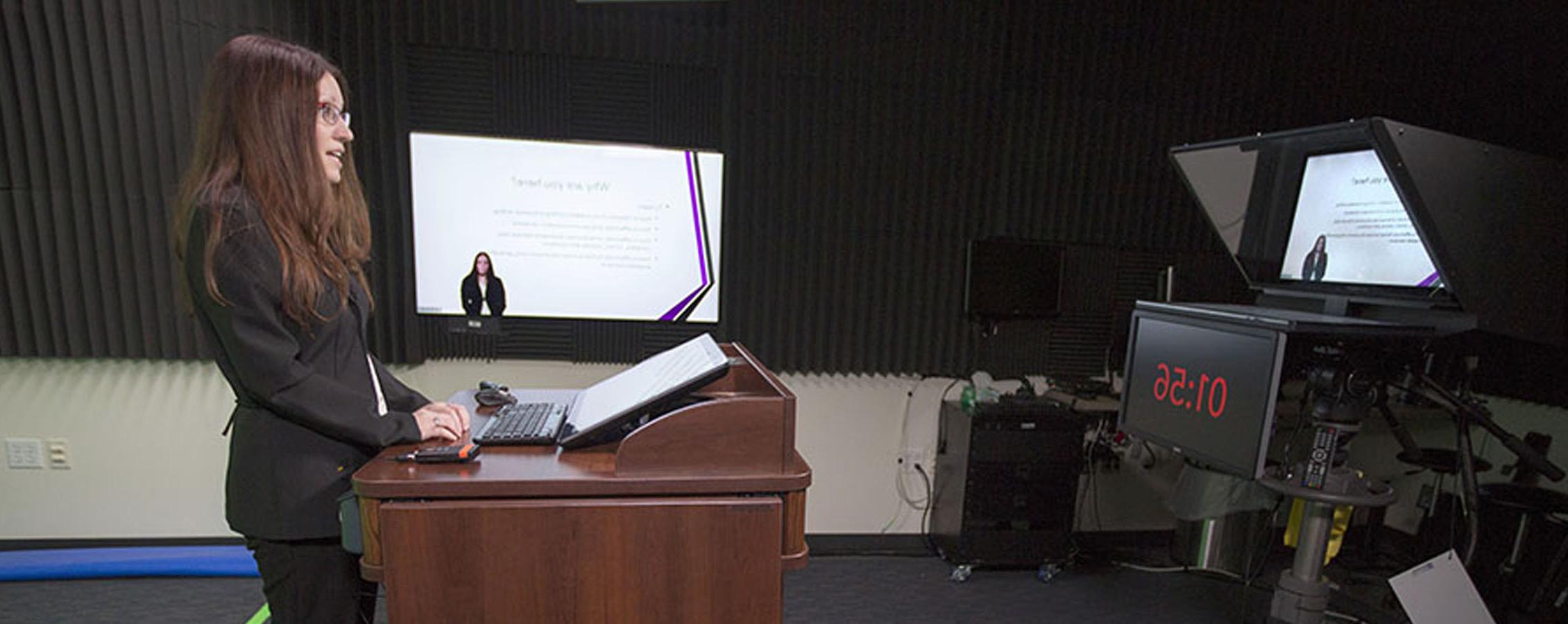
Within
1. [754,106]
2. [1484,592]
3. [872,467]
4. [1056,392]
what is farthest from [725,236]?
[1484,592]

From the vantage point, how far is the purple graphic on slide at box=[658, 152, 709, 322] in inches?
108

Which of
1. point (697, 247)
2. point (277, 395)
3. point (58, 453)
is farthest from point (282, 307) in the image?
point (58, 453)

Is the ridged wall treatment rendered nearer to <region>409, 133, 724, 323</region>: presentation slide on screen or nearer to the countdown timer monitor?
<region>409, 133, 724, 323</region>: presentation slide on screen

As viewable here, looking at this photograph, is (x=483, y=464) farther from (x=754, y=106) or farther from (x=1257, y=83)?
(x=1257, y=83)

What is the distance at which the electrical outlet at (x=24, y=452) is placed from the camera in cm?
253

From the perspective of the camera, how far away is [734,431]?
105cm

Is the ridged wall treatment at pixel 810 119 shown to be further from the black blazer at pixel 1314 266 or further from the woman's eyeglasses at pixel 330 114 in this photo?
the woman's eyeglasses at pixel 330 114

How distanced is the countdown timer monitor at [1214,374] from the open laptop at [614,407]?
1.24 m

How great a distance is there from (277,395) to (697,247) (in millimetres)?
1872

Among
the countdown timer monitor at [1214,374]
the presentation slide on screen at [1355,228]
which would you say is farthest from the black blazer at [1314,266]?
the countdown timer monitor at [1214,374]

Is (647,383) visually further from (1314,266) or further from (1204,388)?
(1314,266)

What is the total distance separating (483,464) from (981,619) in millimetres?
2217

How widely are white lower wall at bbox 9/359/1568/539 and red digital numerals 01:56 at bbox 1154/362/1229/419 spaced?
1448 mm

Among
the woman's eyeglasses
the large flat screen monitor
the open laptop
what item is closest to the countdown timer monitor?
the large flat screen monitor
